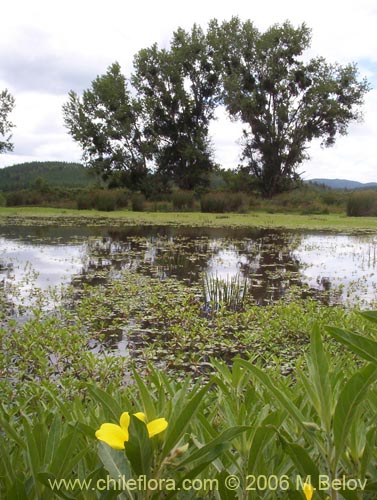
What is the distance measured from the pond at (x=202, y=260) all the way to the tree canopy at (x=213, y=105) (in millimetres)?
17567

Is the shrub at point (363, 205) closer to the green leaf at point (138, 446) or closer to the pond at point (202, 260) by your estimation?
the pond at point (202, 260)

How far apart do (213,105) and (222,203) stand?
10577mm

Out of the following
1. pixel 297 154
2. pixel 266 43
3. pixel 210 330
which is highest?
pixel 266 43

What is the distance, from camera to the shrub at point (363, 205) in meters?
23.3

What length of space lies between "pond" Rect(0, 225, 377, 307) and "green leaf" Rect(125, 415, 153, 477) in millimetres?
5188

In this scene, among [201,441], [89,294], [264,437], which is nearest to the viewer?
[264,437]

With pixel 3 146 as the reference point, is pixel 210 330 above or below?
below

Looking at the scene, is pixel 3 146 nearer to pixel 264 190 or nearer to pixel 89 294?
pixel 264 190

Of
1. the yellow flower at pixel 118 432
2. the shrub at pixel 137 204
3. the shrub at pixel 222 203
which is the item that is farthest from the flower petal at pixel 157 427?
the shrub at pixel 137 204

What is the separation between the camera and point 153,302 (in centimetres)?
525

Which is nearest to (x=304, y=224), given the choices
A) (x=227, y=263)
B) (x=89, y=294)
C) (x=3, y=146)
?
(x=227, y=263)

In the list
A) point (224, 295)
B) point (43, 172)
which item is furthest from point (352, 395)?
point (43, 172)

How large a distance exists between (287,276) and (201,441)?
22.2 feet

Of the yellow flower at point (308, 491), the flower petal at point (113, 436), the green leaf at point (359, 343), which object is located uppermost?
the green leaf at point (359, 343)
